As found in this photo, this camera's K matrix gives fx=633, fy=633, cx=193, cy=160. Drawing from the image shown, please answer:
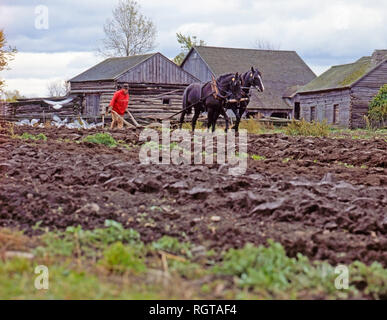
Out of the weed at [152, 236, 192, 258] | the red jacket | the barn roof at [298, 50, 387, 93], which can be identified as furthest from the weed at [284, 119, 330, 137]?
the barn roof at [298, 50, 387, 93]

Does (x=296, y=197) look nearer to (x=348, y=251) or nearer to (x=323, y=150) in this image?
(x=348, y=251)

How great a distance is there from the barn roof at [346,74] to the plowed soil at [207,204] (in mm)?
31735

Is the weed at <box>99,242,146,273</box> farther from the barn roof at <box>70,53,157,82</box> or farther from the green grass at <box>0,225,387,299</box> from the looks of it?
the barn roof at <box>70,53,157,82</box>

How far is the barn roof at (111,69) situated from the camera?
1420 inches

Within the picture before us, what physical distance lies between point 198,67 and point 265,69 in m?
5.81

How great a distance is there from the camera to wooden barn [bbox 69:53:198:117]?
113 feet

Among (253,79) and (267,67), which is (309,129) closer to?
(253,79)

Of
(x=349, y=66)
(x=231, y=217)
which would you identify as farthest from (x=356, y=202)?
(x=349, y=66)

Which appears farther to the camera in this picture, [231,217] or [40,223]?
[231,217]

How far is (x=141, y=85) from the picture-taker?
35.1m

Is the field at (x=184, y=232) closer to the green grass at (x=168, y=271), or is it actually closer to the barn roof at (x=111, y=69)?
the green grass at (x=168, y=271)

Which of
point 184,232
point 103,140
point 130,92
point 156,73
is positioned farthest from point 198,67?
point 184,232

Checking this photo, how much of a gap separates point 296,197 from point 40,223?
2463 mm
